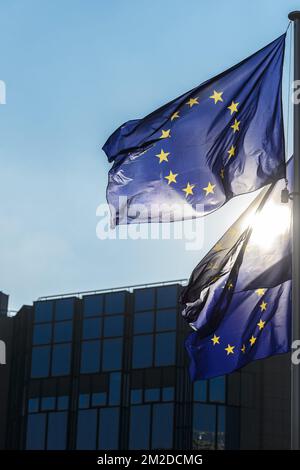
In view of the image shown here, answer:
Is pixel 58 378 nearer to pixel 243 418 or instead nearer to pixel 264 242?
pixel 243 418

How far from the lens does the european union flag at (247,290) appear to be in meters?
16.6

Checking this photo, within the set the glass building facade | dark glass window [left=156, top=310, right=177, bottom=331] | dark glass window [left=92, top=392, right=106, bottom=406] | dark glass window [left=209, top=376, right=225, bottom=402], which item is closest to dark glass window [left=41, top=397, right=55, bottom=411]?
the glass building facade

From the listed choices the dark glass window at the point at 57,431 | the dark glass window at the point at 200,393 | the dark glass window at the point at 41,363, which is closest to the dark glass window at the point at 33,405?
the dark glass window at the point at 57,431

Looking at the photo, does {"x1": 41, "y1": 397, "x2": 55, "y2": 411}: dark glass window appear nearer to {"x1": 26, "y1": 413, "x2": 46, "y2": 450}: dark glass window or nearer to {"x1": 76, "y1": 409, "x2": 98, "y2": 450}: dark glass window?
{"x1": 26, "y1": 413, "x2": 46, "y2": 450}: dark glass window

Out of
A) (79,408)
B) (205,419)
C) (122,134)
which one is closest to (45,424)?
(79,408)

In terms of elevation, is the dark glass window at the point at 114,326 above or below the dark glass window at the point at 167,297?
below

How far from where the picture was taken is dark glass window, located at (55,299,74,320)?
67250 millimetres

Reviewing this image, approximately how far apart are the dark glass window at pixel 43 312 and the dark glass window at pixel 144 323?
6795 mm

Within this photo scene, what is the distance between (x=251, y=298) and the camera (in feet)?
55.9

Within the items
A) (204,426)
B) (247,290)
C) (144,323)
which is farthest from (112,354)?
(247,290)

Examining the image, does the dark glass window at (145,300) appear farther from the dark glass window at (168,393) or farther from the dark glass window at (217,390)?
the dark glass window at (217,390)

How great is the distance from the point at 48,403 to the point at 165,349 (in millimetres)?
9090

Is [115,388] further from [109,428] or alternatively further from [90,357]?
[90,357]

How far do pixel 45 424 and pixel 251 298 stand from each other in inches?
1994
